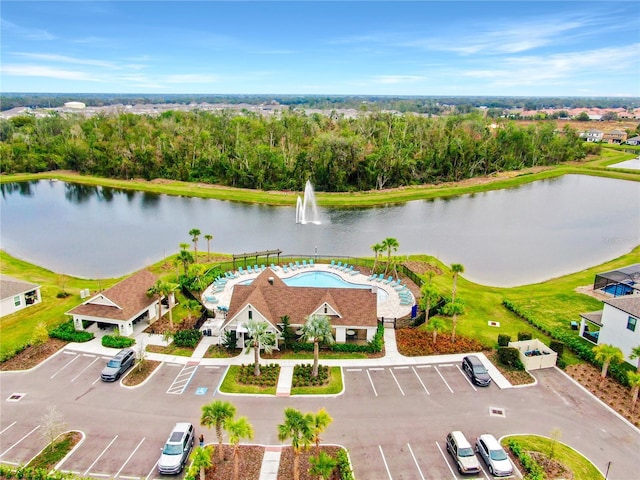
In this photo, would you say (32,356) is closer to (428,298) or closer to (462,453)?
(462,453)

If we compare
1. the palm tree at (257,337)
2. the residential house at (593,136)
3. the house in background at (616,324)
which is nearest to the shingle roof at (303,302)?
the palm tree at (257,337)

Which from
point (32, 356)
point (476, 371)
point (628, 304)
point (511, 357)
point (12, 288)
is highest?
point (628, 304)

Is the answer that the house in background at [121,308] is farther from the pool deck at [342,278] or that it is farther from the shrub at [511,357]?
the shrub at [511,357]

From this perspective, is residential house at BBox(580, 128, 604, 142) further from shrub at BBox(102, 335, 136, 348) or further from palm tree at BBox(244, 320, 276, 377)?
shrub at BBox(102, 335, 136, 348)

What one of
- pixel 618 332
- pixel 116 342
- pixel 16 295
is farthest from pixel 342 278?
pixel 16 295

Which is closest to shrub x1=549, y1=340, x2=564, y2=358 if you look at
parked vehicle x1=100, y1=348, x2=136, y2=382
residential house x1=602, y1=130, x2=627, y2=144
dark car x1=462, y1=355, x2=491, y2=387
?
dark car x1=462, y1=355, x2=491, y2=387
